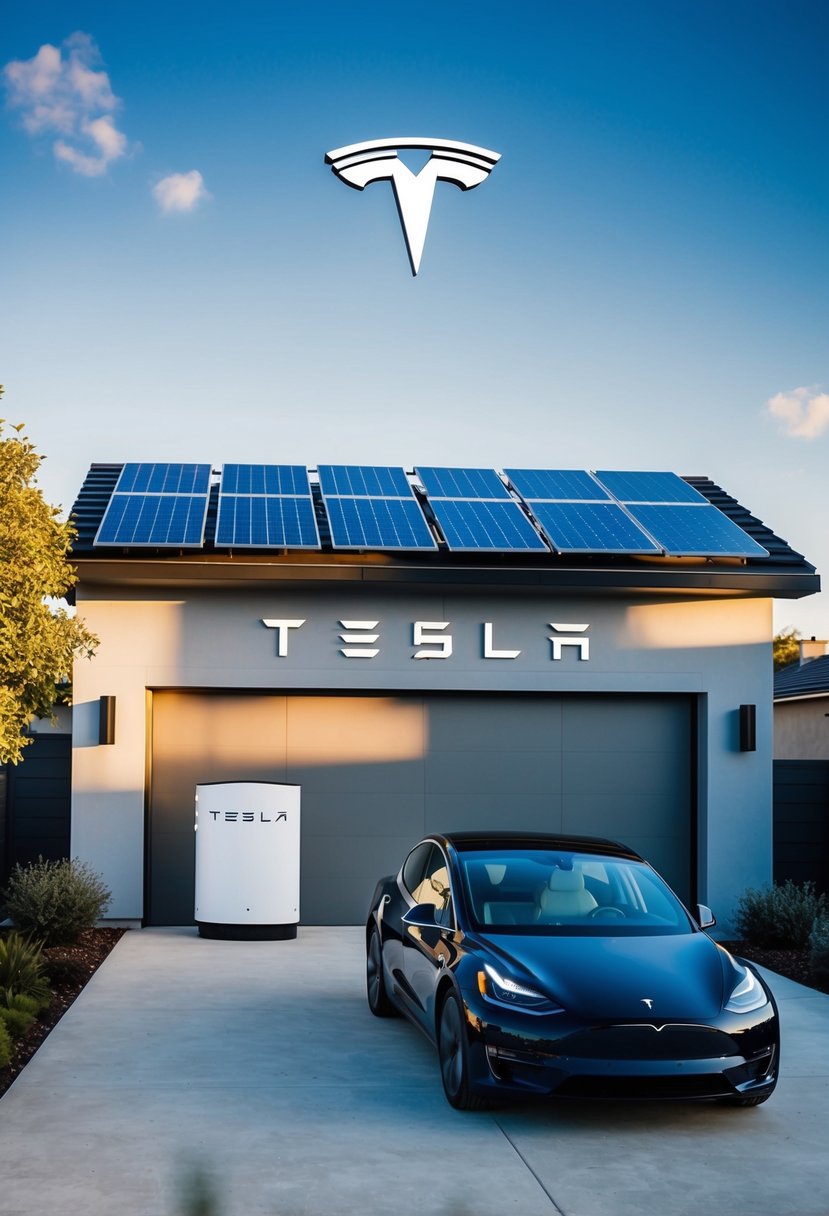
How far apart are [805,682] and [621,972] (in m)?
21.3

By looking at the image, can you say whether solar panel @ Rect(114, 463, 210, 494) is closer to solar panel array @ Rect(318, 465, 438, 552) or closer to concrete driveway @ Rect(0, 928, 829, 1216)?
solar panel array @ Rect(318, 465, 438, 552)

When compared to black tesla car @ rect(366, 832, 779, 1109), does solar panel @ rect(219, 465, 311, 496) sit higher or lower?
higher

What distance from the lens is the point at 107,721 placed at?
12.9 m

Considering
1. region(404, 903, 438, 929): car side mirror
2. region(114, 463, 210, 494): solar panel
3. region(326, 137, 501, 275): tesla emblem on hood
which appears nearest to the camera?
region(404, 903, 438, 929): car side mirror

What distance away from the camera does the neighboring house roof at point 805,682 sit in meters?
24.7

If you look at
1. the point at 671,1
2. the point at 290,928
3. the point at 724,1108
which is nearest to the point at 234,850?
the point at 290,928

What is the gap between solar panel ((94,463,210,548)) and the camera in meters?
12.6

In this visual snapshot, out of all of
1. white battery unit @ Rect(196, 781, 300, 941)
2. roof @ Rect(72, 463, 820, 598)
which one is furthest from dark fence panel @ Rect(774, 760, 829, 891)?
white battery unit @ Rect(196, 781, 300, 941)

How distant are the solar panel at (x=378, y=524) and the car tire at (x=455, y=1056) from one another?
6.38 m

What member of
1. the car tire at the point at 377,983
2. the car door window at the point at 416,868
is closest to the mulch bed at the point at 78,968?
the car tire at the point at 377,983

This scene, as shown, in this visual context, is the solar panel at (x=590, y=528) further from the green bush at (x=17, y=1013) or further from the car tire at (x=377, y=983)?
the green bush at (x=17, y=1013)

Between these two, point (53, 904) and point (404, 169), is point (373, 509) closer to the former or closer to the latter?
point (404, 169)

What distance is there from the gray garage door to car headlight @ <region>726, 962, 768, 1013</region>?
664 centimetres

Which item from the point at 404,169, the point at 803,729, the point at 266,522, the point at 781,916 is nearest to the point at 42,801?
the point at 266,522
